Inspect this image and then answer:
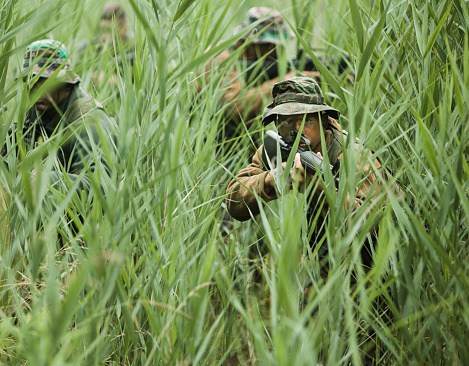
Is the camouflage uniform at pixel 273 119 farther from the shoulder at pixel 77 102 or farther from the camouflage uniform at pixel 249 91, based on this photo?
the shoulder at pixel 77 102

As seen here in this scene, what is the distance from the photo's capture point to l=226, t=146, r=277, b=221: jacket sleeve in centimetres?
167

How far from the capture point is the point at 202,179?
162 centimetres

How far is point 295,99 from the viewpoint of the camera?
1745mm

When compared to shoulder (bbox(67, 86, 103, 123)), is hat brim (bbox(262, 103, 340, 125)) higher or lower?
lower

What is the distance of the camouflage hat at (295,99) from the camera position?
1695 millimetres

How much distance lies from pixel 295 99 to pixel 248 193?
0.30m

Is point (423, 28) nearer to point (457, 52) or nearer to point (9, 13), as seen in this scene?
point (457, 52)

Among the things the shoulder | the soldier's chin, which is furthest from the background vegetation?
the soldier's chin

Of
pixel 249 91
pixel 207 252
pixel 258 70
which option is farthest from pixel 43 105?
pixel 207 252

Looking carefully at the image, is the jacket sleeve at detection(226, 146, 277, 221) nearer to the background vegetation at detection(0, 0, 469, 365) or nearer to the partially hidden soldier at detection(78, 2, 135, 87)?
the background vegetation at detection(0, 0, 469, 365)

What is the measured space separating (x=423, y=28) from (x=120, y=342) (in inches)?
36.7

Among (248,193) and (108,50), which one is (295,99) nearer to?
(248,193)

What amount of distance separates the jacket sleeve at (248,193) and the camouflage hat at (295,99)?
0.50ft

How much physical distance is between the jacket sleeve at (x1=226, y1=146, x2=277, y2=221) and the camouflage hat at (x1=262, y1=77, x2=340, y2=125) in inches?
6.0
